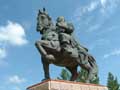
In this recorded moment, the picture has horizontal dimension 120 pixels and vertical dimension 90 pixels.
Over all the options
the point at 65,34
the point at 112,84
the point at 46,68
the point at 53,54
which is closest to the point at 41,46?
the point at 53,54

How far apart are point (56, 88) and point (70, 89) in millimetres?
568

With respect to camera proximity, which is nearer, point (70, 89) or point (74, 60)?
point (70, 89)

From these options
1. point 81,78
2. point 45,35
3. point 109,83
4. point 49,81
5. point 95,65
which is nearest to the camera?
point 49,81

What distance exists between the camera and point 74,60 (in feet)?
41.7

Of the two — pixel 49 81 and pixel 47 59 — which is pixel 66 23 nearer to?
pixel 47 59

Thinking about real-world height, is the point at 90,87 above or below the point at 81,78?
below

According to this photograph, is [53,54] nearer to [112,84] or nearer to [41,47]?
[41,47]

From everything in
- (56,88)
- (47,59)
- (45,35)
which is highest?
(45,35)

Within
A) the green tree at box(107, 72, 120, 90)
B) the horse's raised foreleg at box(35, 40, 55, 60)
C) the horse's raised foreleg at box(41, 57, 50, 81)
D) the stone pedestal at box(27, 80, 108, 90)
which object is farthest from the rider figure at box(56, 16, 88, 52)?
the green tree at box(107, 72, 120, 90)

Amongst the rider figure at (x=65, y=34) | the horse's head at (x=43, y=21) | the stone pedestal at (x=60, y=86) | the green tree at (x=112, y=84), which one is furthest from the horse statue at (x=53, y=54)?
the green tree at (x=112, y=84)

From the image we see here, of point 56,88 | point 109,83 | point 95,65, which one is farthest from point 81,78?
point 56,88

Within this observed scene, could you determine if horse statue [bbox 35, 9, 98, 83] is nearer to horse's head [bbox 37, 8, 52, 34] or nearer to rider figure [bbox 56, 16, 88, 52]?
horse's head [bbox 37, 8, 52, 34]

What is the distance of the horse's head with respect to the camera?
12.7m

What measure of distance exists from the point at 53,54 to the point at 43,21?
1.28m
